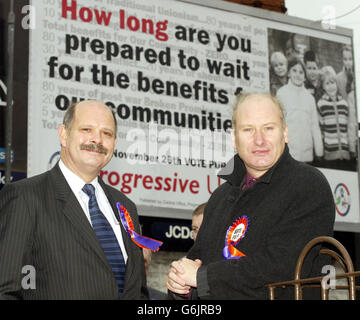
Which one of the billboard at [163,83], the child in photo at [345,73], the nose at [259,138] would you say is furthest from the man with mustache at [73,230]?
the child in photo at [345,73]

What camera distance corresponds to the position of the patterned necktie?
255 cm

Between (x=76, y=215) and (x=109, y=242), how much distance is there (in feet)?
0.61

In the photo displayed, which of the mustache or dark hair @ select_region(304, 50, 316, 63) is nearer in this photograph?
the mustache

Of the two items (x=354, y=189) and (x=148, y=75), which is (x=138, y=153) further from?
(x=354, y=189)

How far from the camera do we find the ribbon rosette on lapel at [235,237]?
2215 mm

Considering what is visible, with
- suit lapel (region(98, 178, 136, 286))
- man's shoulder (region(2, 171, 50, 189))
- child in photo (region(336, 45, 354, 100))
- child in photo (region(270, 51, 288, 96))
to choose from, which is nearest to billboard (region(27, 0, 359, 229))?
child in photo (region(270, 51, 288, 96))

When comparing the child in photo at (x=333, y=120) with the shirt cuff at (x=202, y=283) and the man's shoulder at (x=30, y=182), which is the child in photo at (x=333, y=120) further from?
the shirt cuff at (x=202, y=283)

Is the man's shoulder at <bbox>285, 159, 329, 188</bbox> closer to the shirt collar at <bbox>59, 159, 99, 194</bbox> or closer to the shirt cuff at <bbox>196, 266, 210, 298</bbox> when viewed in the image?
the shirt cuff at <bbox>196, 266, 210, 298</bbox>

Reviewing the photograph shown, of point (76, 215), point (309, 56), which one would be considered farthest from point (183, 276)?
point (309, 56)

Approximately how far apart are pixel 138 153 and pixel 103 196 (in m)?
3.81

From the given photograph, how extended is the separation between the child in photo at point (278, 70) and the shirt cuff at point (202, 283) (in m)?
5.91

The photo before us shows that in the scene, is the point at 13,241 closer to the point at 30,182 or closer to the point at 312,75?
the point at 30,182

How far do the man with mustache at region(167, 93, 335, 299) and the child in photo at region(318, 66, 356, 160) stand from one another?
5810 millimetres

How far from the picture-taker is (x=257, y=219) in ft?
7.22
